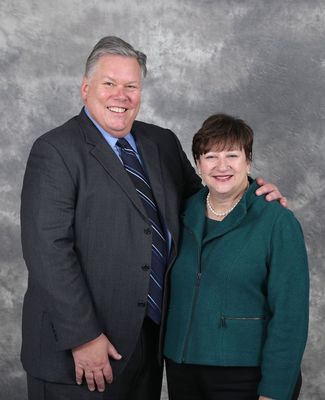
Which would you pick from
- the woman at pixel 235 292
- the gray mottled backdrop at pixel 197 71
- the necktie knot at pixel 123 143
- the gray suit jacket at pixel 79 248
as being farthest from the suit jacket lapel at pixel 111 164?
the gray mottled backdrop at pixel 197 71

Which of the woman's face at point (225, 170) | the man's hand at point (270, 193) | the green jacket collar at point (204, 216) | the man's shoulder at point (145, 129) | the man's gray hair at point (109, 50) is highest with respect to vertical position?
the man's gray hair at point (109, 50)

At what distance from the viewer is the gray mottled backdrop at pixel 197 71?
446 centimetres

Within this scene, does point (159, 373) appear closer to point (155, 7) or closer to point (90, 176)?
point (90, 176)

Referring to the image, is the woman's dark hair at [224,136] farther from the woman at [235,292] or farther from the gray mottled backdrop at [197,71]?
the gray mottled backdrop at [197,71]

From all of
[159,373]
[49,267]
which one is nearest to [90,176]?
[49,267]

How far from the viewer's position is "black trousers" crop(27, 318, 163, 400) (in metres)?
3.00

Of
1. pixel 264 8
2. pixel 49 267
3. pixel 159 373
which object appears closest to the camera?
pixel 49 267

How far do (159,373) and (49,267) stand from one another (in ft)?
2.48

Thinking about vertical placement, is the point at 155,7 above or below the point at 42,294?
above

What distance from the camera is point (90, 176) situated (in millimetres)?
2912

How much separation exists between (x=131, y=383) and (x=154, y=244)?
1.94ft

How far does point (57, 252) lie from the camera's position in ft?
9.24

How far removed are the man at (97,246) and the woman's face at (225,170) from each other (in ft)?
0.51

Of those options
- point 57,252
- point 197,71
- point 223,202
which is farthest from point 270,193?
point 197,71
